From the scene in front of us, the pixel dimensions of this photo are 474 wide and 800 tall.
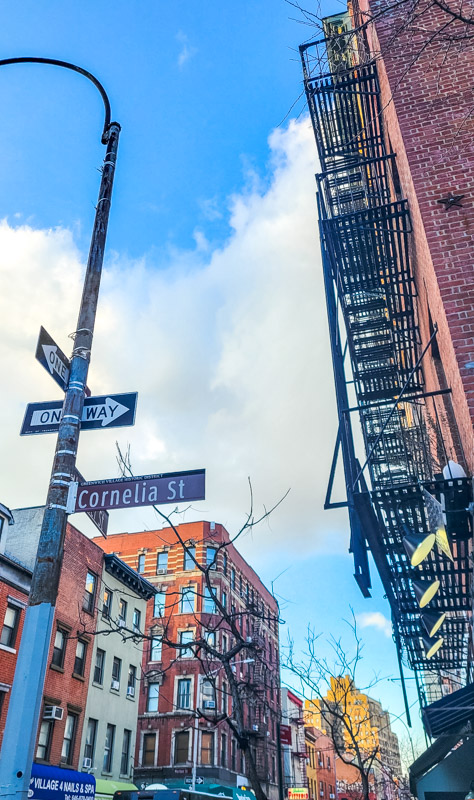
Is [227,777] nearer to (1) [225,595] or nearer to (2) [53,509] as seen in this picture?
(1) [225,595]

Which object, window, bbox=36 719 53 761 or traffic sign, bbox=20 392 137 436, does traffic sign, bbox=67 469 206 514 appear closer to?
traffic sign, bbox=20 392 137 436

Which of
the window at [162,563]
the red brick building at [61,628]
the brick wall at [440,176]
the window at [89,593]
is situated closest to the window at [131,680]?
the red brick building at [61,628]

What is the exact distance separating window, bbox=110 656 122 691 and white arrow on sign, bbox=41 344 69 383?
1017 inches

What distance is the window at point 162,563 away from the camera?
44.5 meters

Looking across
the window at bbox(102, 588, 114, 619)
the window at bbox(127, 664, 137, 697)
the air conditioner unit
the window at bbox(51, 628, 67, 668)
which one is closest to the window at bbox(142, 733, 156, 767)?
the window at bbox(127, 664, 137, 697)

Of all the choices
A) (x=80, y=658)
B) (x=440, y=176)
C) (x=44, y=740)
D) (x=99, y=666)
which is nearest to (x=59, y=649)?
(x=80, y=658)

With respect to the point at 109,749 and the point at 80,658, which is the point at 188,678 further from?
the point at 80,658

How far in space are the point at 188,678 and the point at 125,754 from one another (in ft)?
42.3

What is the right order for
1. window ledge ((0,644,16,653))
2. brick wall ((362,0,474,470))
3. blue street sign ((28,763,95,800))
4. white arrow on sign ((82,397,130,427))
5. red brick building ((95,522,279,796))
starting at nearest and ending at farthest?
white arrow on sign ((82,397,130,427)) < brick wall ((362,0,474,470)) < blue street sign ((28,763,95,800)) < window ledge ((0,644,16,653)) < red brick building ((95,522,279,796))

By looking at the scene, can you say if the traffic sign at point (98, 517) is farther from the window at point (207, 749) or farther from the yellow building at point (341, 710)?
the window at point (207, 749)

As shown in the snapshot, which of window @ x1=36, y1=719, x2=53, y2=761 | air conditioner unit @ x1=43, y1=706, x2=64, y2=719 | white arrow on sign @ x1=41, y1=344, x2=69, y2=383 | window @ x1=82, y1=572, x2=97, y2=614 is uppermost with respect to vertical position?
window @ x1=82, y1=572, x2=97, y2=614

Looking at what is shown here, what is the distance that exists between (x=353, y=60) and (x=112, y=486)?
13645mm

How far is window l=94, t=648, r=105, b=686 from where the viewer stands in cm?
2609

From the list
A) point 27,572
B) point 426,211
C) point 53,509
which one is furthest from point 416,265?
point 27,572
